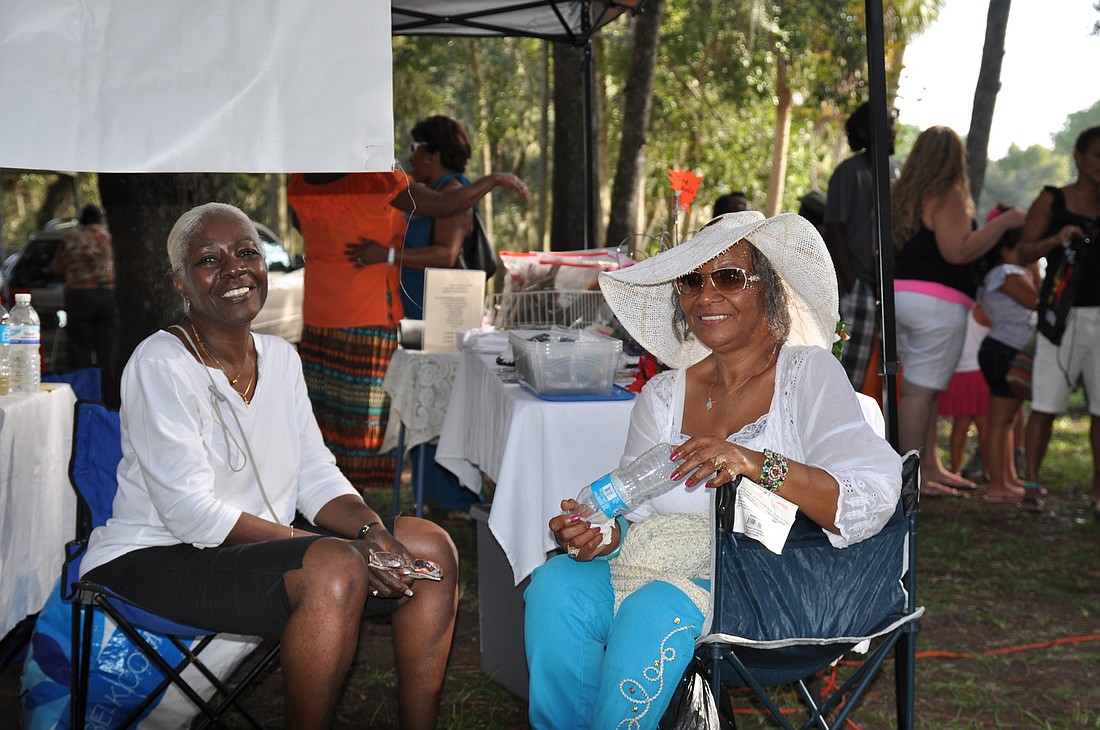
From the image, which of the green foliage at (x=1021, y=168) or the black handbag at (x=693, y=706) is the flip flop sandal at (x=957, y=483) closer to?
the black handbag at (x=693, y=706)

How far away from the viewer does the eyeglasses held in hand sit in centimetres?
251

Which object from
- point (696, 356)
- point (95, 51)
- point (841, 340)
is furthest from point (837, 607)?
point (95, 51)

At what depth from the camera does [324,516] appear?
2910 mm

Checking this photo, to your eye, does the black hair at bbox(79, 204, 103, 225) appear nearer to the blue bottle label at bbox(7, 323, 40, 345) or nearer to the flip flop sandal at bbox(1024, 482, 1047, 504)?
the blue bottle label at bbox(7, 323, 40, 345)

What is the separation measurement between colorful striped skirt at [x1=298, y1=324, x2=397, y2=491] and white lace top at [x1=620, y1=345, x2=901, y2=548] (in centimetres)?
234

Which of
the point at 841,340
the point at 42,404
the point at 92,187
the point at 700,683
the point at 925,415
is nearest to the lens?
the point at 700,683

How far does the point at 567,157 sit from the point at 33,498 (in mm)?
6352

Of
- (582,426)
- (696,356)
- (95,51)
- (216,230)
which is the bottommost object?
(582,426)

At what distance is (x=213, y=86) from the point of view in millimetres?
2316

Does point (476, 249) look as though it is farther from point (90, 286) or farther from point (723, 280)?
point (90, 286)

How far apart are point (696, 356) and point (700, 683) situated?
0.99 m

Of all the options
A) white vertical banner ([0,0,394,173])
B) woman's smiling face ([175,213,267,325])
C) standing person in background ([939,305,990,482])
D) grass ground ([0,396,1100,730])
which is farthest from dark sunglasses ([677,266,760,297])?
standing person in background ([939,305,990,482])

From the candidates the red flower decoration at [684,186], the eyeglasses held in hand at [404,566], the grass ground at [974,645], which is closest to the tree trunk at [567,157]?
the grass ground at [974,645]

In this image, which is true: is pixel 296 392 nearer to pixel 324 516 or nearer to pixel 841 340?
pixel 324 516
